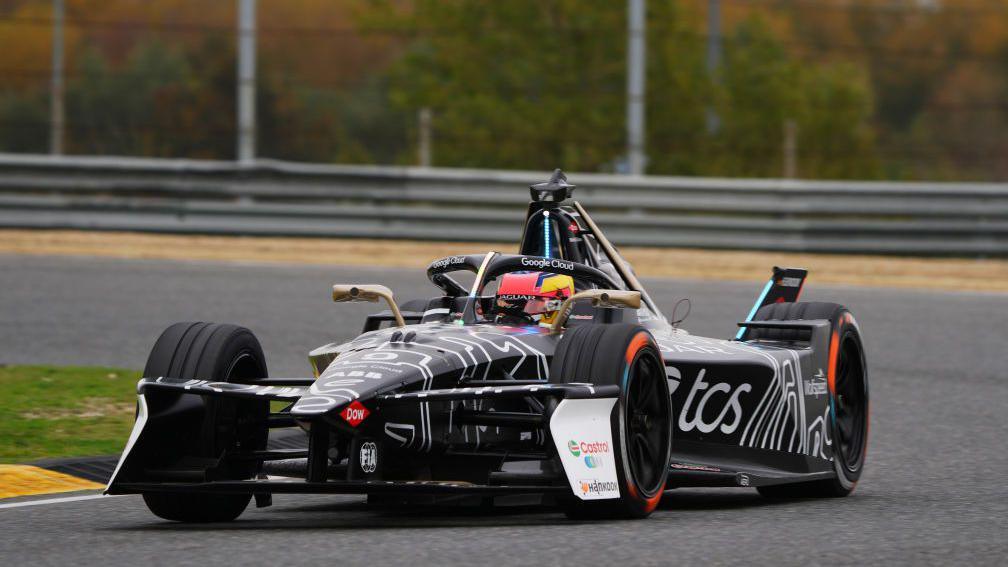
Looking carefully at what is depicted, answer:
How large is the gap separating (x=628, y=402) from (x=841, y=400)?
2369mm

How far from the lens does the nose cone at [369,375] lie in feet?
21.2

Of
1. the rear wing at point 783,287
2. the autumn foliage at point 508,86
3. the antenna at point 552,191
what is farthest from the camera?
the autumn foliage at point 508,86

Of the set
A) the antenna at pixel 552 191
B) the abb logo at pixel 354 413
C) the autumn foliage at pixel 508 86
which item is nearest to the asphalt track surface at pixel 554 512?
the abb logo at pixel 354 413

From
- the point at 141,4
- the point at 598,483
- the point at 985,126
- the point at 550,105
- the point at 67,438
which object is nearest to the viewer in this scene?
the point at 598,483

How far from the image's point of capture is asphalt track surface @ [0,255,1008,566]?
20.2 ft

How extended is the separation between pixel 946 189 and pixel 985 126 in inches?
1479

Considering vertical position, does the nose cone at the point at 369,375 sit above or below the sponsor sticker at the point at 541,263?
below

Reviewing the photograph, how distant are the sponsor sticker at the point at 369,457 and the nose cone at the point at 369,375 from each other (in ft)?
0.64

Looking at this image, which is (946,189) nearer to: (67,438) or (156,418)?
(67,438)

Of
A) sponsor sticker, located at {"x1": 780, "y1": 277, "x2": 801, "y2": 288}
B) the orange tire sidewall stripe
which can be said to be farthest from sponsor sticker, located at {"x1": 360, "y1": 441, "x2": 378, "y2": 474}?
sponsor sticker, located at {"x1": 780, "y1": 277, "x2": 801, "y2": 288}

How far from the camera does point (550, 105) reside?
3453 centimetres

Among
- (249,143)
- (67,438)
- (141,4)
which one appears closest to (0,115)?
(141,4)

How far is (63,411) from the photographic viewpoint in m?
10.2

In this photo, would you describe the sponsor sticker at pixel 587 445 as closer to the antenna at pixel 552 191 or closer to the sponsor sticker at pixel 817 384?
the antenna at pixel 552 191
